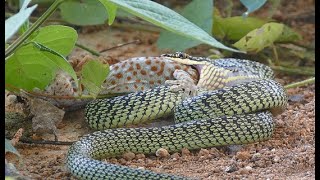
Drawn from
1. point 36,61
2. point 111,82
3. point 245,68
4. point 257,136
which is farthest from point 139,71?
point 36,61

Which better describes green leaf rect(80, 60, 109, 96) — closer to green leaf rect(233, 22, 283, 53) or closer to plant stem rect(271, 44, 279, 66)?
green leaf rect(233, 22, 283, 53)

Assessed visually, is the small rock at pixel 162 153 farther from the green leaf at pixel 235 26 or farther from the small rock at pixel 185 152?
the green leaf at pixel 235 26

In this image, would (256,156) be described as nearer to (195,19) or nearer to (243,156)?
(243,156)

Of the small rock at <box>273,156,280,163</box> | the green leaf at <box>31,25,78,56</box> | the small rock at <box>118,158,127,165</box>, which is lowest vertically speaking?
the small rock at <box>118,158,127,165</box>

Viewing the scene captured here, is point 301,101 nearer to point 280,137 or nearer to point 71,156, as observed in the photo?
point 280,137

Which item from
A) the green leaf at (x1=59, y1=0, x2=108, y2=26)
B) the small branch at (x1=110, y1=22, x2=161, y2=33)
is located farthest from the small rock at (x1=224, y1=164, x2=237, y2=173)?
the small branch at (x1=110, y1=22, x2=161, y2=33)

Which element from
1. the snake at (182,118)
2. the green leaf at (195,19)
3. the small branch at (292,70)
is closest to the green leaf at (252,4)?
the snake at (182,118)
